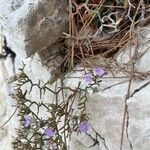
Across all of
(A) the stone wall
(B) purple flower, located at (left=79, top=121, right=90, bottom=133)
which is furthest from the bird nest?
(B) purple flower, located at (left=79, top=121, right=90, bottom=133)

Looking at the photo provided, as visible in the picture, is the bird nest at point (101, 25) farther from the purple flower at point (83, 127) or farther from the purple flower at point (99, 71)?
the purple flower at point (83, 127)

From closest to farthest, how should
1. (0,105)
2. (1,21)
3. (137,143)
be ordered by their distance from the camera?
(137,143), (1,21), (0,105)

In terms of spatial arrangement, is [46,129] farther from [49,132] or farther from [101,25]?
[101,25]

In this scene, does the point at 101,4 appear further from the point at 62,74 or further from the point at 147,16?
the point at 62,74

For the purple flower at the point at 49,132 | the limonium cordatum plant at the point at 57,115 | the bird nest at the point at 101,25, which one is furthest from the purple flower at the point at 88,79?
the purple flower at the point at 49,132

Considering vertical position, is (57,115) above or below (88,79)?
below

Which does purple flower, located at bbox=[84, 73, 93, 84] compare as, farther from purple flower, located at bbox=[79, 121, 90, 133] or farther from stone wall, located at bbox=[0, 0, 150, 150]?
purple flower, located at bbox=[79, 121, 90, 133]

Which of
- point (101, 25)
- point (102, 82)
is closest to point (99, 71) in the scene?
point (102, 82)

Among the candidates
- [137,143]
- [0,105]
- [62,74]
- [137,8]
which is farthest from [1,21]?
[0,105]
